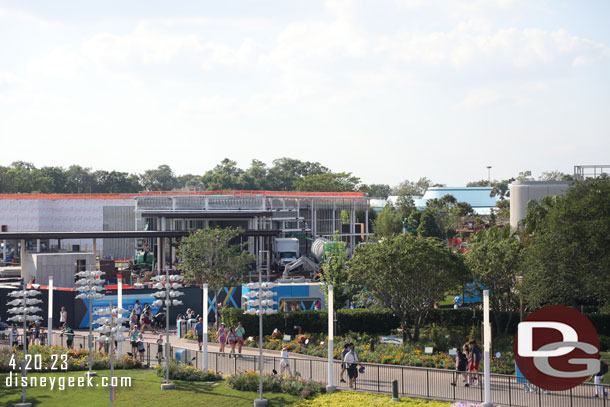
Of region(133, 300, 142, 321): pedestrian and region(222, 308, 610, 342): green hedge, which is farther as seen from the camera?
Result: region(133, 300, 142, 321): pedestrian

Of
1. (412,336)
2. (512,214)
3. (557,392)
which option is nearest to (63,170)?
(512,214)

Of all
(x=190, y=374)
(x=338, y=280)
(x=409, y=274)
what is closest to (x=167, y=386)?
(x=190, y=374)

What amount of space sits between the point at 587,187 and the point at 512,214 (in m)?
19.1

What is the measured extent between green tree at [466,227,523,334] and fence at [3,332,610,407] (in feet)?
37.2

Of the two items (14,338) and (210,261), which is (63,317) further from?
(210,261)

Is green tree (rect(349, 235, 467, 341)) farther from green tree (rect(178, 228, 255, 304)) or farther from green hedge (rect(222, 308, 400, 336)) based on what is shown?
green tree (rect(178, 228, 255, 304))

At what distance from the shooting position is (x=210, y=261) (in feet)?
159

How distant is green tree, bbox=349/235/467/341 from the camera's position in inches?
1505

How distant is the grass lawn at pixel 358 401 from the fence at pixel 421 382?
0.69 meters

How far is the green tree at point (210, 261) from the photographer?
47.8 metres

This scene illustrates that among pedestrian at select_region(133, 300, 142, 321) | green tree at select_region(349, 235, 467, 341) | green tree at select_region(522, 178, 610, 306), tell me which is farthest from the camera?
pedestrian at select_region(133, 300, 142, 321)

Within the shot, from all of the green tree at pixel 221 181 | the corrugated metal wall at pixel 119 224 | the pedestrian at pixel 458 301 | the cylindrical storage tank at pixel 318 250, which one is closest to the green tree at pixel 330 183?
the green tree at pixel 221 181

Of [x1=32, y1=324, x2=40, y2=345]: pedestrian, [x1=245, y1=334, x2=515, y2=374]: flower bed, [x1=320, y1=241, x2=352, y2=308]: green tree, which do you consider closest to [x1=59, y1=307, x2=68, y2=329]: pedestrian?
[x1=32, y1=324, x2=40, y2=345]: pedestrian

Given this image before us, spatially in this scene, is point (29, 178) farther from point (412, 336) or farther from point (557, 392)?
point (557, 392)
